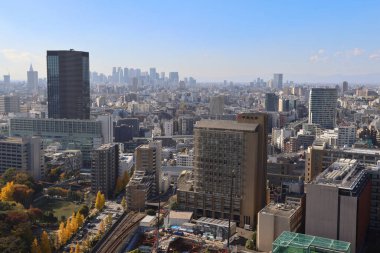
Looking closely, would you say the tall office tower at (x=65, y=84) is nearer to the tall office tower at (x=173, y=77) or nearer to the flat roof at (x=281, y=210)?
the flat roof at (x=281, y=210)

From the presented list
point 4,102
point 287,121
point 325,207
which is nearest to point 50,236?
point 325,207

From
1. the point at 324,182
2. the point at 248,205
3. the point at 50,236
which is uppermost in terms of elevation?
the point at 324,182

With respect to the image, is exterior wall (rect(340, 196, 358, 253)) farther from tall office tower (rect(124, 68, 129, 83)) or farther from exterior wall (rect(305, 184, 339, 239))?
tall office tower (rect(124, 68, 129, 83))

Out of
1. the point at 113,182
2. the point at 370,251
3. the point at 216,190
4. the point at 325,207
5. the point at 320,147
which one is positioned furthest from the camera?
the point at 113,182

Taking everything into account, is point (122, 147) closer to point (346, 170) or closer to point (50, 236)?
point (50, 236)

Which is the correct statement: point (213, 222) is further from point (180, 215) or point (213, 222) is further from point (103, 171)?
point (103, 171)

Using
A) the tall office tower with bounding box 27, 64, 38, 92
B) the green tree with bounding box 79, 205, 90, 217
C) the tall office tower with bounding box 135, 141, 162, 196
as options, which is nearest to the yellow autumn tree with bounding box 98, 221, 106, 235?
the green tree with bounding box 79, 205, 90, 217
